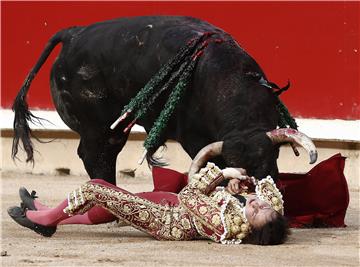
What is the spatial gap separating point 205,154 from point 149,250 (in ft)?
2.15

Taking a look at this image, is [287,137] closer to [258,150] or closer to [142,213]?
[258,150]

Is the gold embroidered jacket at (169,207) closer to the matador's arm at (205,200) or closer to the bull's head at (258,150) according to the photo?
the matador's arm at (205,200)

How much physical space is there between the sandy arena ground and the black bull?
1.38ft

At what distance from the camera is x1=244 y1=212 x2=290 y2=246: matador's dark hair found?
16.1 ft

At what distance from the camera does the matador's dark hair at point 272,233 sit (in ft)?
16.1

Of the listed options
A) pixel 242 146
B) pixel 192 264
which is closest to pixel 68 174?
pixel 242 146

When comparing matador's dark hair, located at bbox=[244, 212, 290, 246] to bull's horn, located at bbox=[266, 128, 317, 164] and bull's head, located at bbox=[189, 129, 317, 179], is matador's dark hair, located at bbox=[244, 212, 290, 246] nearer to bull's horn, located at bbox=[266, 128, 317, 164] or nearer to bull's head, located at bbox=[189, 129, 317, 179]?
bull's head, located at bbox=[189, 129, 317, 179]

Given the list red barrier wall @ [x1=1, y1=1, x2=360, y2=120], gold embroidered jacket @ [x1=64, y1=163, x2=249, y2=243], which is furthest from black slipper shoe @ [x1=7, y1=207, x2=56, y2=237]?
red barrier wall @ [x1=1, y1=1, x2=360, y2=120]

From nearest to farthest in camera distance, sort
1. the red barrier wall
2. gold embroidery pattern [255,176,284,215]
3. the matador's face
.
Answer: the matador's face < gold embroidery pattern [255,176,284,215] < the red barrier wall

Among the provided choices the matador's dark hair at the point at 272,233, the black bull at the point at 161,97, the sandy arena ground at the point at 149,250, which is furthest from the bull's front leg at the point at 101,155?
the matador's dark hair at the point at 272,233

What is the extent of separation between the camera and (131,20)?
6336mm

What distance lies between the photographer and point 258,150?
528 centimetres

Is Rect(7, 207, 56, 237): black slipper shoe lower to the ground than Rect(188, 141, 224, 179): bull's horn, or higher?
lower

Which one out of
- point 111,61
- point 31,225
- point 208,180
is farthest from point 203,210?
point 111,61
